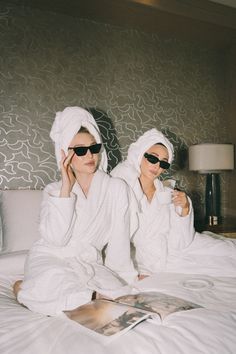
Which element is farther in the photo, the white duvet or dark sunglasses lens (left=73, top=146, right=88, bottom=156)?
dark sunglasses lens (left=73, top=146, right=88, bottom=156)

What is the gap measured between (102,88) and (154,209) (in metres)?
1.82

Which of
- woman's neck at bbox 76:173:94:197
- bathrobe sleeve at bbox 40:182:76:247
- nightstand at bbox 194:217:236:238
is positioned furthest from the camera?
nightstand at bbox 194:217:236:238

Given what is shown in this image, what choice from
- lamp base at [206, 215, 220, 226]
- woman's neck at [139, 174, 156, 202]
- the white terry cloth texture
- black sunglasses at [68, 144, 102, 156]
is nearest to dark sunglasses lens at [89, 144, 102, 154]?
black sunglasses at [68, 144, 102, 156]

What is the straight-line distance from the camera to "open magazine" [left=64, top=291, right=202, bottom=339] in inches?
43.3

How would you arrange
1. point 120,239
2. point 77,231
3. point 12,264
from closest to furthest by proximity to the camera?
point 77,231, point 120,239, point 12,264

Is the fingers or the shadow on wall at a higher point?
the shadow on wall

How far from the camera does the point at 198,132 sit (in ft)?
13.5

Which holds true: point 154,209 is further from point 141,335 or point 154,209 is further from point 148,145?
point 141,335

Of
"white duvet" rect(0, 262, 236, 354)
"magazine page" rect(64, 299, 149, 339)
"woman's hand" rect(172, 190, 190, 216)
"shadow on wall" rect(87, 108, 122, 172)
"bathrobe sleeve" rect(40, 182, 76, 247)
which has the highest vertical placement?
"shadow on wall" rect(87, 108, 122, 172)

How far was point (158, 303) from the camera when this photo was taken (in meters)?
1.30

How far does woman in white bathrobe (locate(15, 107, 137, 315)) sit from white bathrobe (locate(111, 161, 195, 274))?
0.19 m

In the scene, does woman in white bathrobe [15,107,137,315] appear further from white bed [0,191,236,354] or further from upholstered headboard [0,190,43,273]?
upholstered headboard [0,190,43,273]

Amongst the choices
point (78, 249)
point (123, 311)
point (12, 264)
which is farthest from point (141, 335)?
point (12, 264)

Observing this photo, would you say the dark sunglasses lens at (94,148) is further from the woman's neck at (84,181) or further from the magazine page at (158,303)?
the magazine page at (158,303)
